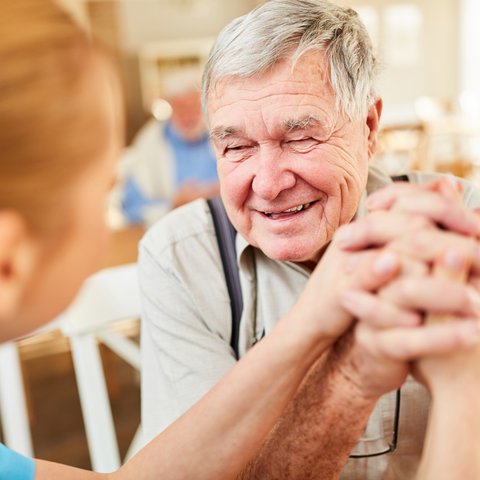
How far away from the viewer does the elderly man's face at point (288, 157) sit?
3.42 feet

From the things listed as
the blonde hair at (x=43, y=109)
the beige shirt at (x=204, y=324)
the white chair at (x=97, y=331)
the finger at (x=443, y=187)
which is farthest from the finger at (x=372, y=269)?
the white chair at (x=97, y=331)

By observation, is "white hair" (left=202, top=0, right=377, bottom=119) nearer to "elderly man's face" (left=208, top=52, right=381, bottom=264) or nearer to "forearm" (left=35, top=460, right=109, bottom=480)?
"elderly man's face" (left=208, top=52, right=381, bottom=264)

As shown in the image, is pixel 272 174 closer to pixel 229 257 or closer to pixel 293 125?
pixel 293 125

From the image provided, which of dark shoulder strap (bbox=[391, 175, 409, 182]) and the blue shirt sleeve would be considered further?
dark shoulder strap (bbox=[391, 175, 409, 182])

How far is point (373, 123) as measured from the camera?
120 cm

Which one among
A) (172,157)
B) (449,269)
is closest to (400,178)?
(449,269)

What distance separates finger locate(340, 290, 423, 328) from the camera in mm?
683

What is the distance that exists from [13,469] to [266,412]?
0.37 metres

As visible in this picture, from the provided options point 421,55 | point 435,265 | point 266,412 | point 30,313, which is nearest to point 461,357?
point 435,265

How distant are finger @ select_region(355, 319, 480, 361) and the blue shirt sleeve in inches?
21.1

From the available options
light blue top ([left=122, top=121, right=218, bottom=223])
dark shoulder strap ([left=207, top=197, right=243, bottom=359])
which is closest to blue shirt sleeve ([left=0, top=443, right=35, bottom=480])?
dark shoulder strap ([left=207, top=197, right=243, bottom=359])

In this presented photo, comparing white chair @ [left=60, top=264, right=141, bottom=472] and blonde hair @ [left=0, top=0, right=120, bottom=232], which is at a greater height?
blonde hair @ [left=0, top=0, right=120, bottom=232]

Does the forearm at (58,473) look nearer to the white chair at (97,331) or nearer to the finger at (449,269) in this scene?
the finger at (449,269)

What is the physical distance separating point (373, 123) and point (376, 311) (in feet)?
1.97
